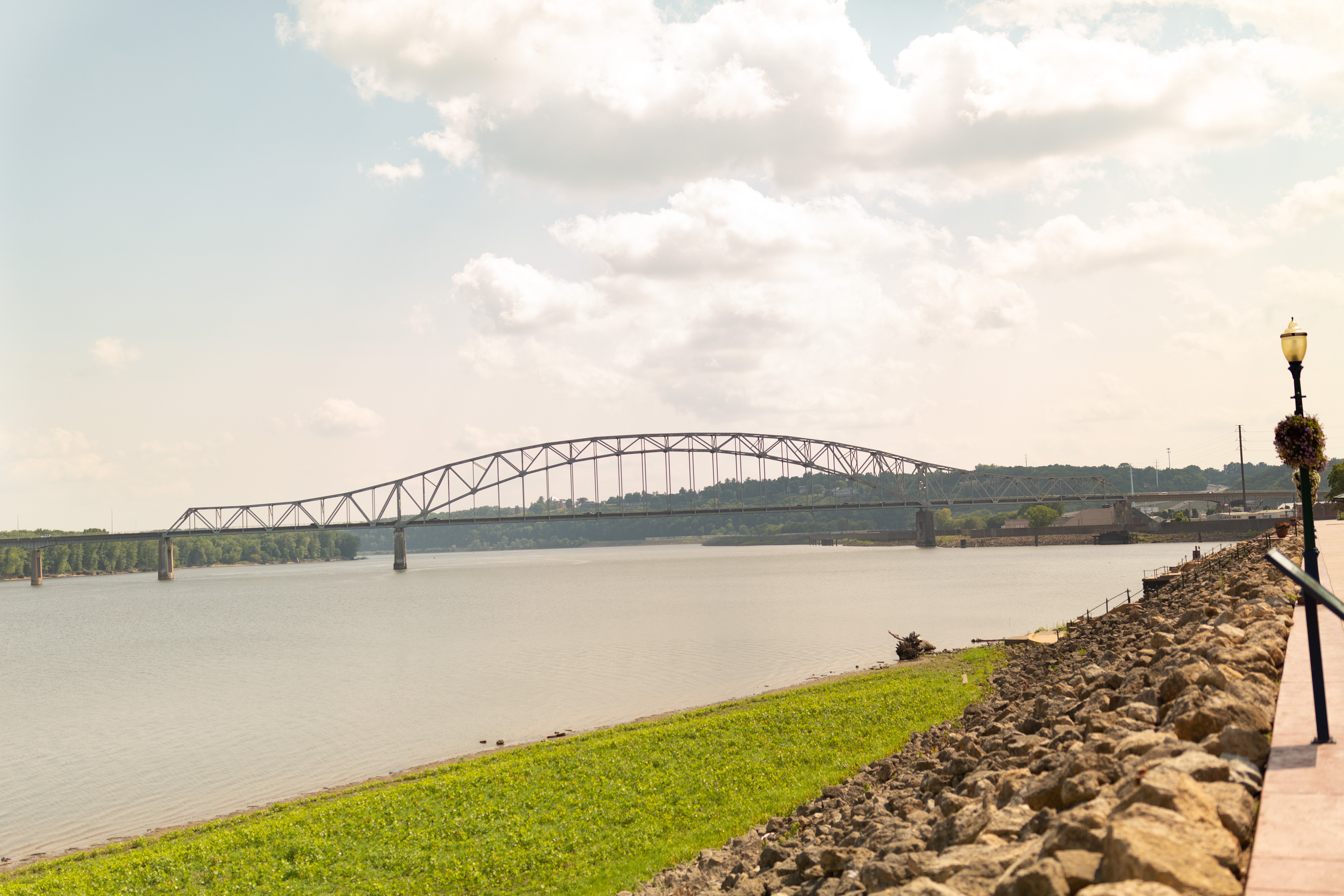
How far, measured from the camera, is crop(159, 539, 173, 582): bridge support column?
151m

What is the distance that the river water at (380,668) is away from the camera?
20703mm

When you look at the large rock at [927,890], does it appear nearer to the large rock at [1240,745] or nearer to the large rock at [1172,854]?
the large rock at [1172,854]

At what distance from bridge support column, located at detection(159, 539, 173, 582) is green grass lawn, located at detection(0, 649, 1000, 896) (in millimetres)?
156162

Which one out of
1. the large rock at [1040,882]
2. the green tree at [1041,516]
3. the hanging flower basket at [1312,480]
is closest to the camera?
the large rock at [1040,882]

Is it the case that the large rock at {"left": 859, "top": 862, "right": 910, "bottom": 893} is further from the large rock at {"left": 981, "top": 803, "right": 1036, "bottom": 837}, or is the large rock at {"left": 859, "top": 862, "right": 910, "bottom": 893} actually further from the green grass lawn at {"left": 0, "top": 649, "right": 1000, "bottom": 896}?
the green grass lawn at {"left": 0, "top": 649, "right": 1000, "bottom": 896}

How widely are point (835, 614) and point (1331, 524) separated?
32.6m

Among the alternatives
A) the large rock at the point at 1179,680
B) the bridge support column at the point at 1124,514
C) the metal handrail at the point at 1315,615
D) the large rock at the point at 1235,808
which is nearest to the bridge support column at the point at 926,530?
the bridge support column at the point at 1124,514

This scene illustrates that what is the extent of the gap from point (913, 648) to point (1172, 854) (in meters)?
27.1

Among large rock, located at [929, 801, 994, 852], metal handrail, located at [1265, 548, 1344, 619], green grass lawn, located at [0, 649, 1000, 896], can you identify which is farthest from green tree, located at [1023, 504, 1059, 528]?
metal handrail, located at [1265, 548, 1344, 619]

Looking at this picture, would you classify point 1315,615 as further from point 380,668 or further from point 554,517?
point 554,517

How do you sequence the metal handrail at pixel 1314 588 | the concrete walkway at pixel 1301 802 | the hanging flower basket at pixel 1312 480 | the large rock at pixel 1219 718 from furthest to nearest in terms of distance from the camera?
the hanging flower basket at pixel 1312 480, the large rock at pixel 1219 718, the metal handrail at pixel 1314 588, the concrete walkway at pixel 1301 802

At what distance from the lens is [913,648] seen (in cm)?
3053

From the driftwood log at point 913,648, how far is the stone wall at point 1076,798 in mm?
14460

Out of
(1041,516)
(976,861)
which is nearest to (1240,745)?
(976,861)
